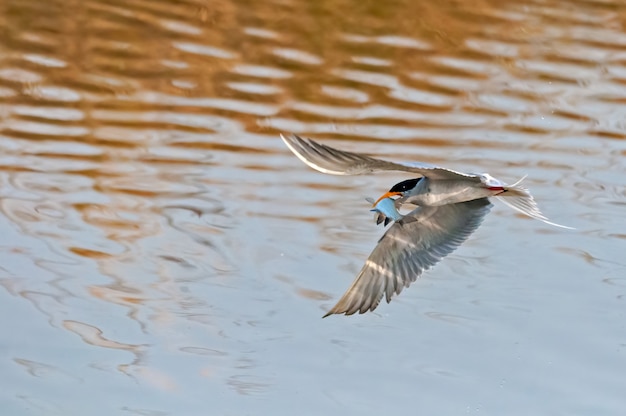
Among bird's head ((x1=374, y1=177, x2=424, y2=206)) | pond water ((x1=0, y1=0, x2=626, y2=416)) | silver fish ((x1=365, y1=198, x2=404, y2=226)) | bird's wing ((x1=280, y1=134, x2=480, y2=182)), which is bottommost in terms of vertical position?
pond water ((x1=0, y1=0, x2=626, y2=416))

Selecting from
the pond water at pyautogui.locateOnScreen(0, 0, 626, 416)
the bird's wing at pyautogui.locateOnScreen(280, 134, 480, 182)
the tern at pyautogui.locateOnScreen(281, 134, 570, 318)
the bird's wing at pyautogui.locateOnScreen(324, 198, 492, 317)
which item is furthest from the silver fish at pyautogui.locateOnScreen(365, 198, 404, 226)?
the pond water at pyautogui.locateOnScreen(0, 0, 626, 416)

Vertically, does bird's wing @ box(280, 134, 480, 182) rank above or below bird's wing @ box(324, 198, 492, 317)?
above

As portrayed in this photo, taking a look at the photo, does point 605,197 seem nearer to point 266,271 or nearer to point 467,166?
point 467,166

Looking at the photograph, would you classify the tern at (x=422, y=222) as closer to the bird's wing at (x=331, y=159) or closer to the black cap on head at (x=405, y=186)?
the black cap on head at (x=405, y=186)

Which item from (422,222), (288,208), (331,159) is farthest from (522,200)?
(288,208)

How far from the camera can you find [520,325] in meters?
5.22

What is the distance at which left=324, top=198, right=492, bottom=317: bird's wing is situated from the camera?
4.48 metres

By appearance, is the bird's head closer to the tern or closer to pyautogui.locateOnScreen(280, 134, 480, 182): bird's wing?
the tern

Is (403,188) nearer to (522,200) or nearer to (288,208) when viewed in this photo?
(522,200)

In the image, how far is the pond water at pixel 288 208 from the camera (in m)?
4.77

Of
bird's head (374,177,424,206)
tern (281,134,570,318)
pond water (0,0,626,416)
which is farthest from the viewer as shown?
pond water (0,0,626,416)

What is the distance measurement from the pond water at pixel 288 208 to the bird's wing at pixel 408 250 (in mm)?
395

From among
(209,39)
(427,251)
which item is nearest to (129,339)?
(427,251)

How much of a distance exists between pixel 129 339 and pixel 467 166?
260cm
